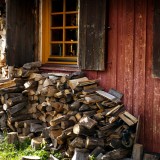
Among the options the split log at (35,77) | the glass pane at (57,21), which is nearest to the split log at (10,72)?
the split log at (35,77)

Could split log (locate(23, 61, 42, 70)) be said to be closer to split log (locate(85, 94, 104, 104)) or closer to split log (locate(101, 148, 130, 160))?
split log (locate(85, 94, 104, 104))

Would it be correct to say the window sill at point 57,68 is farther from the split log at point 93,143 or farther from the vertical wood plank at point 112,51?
the split log at point 93,143

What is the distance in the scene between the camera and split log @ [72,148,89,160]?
18.2 feet

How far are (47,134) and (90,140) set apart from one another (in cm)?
118

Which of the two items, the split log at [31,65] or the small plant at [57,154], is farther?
the split log at [31,65]

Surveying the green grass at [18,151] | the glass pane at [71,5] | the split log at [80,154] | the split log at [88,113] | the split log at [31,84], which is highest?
the glass pane at [71,5]

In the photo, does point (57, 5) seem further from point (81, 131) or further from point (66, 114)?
point (81, 131)

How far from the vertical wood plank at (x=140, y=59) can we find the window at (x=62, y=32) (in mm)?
Result: 1646

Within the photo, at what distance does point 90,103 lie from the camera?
6004mm

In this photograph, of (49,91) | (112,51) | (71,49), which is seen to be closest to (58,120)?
(49,91)

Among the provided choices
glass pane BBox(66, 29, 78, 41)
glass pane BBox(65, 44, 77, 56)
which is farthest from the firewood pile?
glass pane BBox(66, 29, 78, 41)

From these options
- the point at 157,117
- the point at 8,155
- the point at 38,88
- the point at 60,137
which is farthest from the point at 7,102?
the point at 157,117

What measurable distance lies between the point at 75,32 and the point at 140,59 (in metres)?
1.90

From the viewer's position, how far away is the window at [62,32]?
24.0 feet
